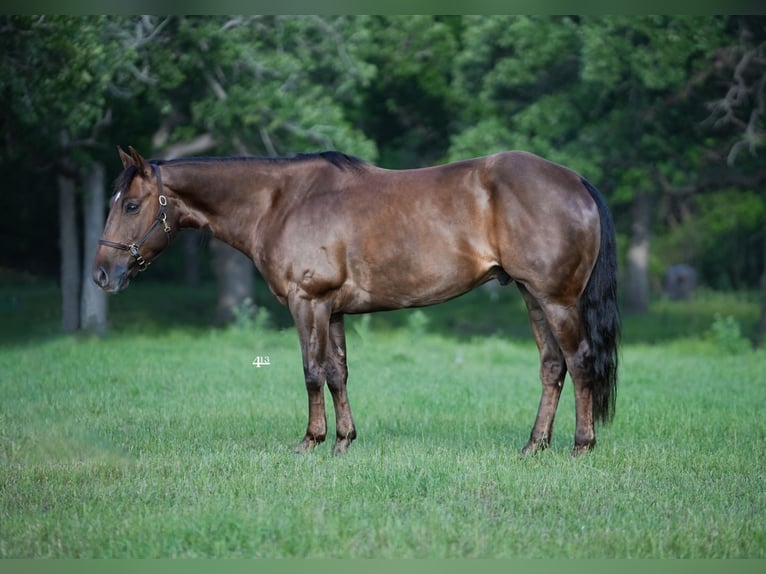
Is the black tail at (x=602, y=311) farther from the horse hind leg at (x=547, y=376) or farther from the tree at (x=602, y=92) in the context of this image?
the tree at (x=602, y=92)

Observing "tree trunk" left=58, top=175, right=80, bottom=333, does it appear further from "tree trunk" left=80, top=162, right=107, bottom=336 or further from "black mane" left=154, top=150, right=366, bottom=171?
"black mane" left=154, top=150, right=366, bottom=171

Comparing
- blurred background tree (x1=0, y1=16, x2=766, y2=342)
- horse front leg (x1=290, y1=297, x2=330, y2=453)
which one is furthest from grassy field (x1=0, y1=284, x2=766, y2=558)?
blurred background tree (x1=0, y1=16, x2=766, y2=342)

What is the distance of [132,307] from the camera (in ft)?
79.2

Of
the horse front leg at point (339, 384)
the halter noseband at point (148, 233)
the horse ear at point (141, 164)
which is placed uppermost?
the horse ear at point (141, 164)

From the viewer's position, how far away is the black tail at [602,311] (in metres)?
7.46

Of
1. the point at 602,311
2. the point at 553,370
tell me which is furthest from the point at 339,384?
the point at 602,311

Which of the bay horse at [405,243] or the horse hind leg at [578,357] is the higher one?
the bay horse at [405,243]

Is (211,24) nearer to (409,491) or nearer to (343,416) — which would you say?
(343,416)

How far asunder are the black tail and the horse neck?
2536 mm

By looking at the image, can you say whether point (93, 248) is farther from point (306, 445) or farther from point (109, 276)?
point (306, 445)

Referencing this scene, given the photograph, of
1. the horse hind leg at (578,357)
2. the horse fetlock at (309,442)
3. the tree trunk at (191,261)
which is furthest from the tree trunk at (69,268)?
the tree trunk at (191,261)

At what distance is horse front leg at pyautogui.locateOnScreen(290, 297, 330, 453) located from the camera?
24.5 feet

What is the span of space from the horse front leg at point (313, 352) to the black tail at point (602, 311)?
2.02 metres

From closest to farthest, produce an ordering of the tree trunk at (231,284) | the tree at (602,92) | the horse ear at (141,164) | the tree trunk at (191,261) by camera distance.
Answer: the horse ear at (141,164)
the tree at (602,92)
the tree trunk at (231,284)
the tree trunk at (191,261)
